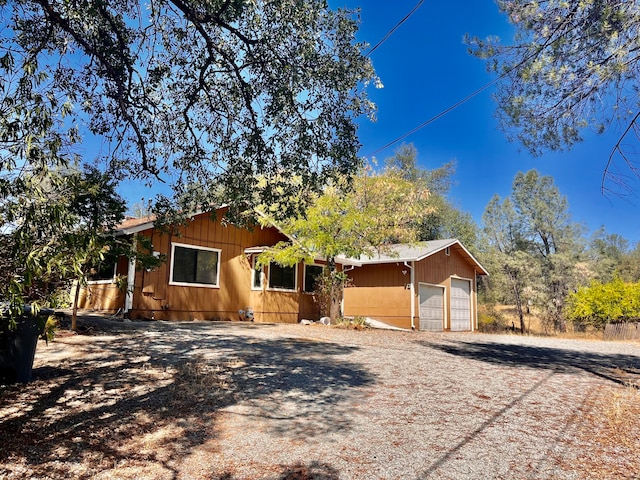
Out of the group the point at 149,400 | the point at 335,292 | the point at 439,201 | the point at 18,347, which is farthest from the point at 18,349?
the point at 439,201

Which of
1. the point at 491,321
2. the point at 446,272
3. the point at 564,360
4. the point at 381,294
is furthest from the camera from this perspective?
the point at 491,321

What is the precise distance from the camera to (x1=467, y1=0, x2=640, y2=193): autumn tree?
532cm

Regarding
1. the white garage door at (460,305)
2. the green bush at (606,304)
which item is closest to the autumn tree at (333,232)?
the white garage door at (460,305)

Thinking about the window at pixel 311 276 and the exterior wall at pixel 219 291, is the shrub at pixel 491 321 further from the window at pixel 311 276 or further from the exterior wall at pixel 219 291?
the exterior wall at pixel 219 291

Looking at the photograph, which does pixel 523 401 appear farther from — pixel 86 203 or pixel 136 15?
pixel 136 15

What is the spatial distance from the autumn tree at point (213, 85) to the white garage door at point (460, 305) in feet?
46.1

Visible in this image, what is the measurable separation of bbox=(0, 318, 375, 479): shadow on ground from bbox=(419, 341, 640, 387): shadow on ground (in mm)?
3543

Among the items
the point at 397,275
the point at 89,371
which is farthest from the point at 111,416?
the point at 397,275

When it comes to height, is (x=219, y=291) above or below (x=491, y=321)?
above

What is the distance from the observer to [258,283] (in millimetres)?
15445

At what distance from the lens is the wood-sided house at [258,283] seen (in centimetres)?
1267

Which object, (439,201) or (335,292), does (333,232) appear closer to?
(335,292)

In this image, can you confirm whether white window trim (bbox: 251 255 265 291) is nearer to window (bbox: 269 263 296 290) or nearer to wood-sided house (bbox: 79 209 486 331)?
wood-sided house (bbox: 79 209 486 331)

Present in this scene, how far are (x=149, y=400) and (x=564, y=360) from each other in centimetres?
863
